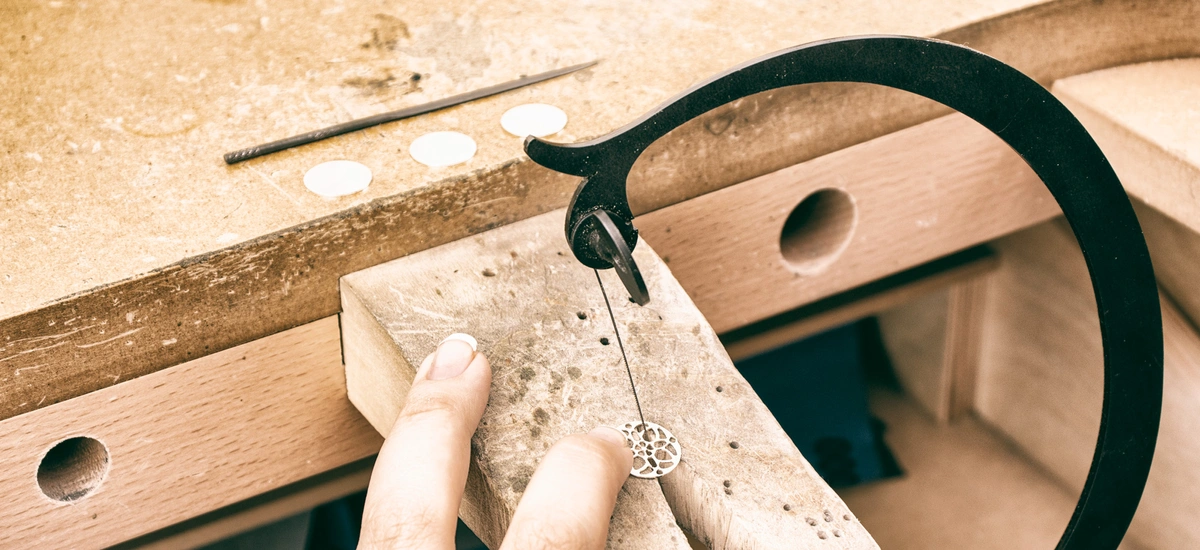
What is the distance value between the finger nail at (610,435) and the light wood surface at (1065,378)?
721 millimetres

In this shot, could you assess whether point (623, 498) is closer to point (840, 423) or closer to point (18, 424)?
point (18, 424)

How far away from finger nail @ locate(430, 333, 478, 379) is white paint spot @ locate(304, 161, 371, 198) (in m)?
0.15

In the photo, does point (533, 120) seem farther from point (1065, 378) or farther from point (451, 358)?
point (1065, 378)

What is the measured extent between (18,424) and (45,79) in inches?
12.5

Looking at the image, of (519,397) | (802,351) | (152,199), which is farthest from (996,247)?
(152,199)

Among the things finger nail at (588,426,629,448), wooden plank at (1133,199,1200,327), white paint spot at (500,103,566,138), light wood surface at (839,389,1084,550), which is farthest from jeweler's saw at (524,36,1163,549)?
light wood surface at (839,389,1084,550)

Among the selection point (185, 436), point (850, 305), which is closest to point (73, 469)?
point (185, 436)

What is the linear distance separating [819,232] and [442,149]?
1.26 ft

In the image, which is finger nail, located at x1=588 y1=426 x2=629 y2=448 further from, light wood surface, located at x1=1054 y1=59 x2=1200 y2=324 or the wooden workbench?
light wood surface, located at x1=1054 y1=59 x2=1200 y2=324

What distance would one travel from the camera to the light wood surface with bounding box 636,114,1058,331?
773 millimetres

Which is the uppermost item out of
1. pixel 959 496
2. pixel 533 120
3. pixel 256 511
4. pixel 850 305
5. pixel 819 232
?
pixel 533 120

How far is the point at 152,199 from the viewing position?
64 centimetres

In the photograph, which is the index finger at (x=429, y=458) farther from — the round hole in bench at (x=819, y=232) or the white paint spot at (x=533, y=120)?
the round hole in bench at (x=819, y=232)

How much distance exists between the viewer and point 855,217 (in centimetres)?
83
